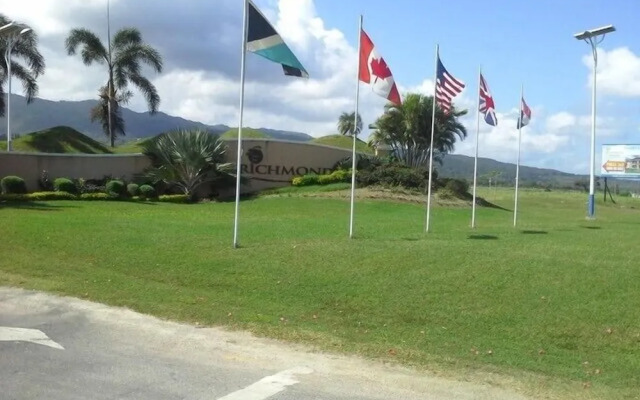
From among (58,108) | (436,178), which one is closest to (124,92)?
(436,178)

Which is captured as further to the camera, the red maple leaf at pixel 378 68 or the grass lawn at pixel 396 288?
the red maple leaf at pixel 378 68

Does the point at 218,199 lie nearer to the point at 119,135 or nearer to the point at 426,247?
the point at 119,135

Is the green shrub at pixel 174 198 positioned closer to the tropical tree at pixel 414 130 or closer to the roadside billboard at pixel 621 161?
the tropical tree at pixel 414 130

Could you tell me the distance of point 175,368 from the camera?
22.2 ft

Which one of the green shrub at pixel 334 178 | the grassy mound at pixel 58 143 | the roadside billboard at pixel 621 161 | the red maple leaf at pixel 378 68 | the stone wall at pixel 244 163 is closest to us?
the red maple leaf at pixel 378 68

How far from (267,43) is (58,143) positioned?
80.3 feet

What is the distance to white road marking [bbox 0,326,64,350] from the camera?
763cm

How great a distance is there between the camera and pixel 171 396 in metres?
5.90

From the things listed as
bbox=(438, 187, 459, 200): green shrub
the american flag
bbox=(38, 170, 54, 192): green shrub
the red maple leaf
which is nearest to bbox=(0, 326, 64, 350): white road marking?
the red maple leaf

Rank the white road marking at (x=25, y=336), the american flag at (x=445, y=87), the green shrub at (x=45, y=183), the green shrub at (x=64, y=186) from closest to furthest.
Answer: the white road marking at (x=25, y=336), the american flag at (x=445, y=87), the green shrub at (x=64, y=186), the green shrub at (x=45, y=183)

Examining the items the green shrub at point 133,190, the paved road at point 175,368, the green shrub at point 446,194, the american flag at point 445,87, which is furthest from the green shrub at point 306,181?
the paved road at point 175,368

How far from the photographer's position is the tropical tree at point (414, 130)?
1865 inches

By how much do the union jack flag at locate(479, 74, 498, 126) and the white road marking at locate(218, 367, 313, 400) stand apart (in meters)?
15.0

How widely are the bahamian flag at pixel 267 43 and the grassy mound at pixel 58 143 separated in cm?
2274
